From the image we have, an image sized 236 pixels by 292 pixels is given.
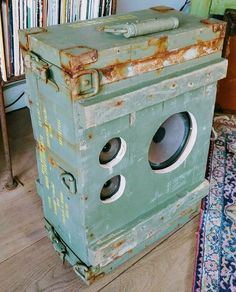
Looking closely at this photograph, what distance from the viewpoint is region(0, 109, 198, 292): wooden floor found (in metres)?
1.00

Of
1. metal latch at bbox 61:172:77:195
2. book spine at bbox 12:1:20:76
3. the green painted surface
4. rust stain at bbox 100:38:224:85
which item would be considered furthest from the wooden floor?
the green painted surface

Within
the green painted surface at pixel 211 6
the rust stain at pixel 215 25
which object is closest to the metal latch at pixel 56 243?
the rust stain at pixel 215 25

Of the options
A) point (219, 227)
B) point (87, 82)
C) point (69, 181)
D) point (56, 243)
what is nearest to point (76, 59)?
point (87, 82)

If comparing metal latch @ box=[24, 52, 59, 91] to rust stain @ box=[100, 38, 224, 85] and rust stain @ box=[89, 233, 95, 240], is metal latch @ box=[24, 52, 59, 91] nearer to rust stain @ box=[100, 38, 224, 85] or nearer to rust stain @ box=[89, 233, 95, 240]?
rust stain @ box=[100, 38, 224, 85]

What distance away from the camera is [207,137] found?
1.07 meters

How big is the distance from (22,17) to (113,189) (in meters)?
0.60

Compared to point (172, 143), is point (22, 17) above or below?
above

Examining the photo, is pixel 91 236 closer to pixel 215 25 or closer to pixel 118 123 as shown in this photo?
pixel 118 123

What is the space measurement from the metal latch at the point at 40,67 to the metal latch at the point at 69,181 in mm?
196

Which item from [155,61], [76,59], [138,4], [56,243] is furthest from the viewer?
[138,4]

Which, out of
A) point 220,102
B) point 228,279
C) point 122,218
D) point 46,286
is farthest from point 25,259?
point 220,102

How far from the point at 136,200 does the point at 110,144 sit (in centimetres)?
19

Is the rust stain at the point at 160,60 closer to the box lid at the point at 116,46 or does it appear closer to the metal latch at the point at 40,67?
the box lid at the point at 116,46

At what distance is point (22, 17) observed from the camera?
116 cm
